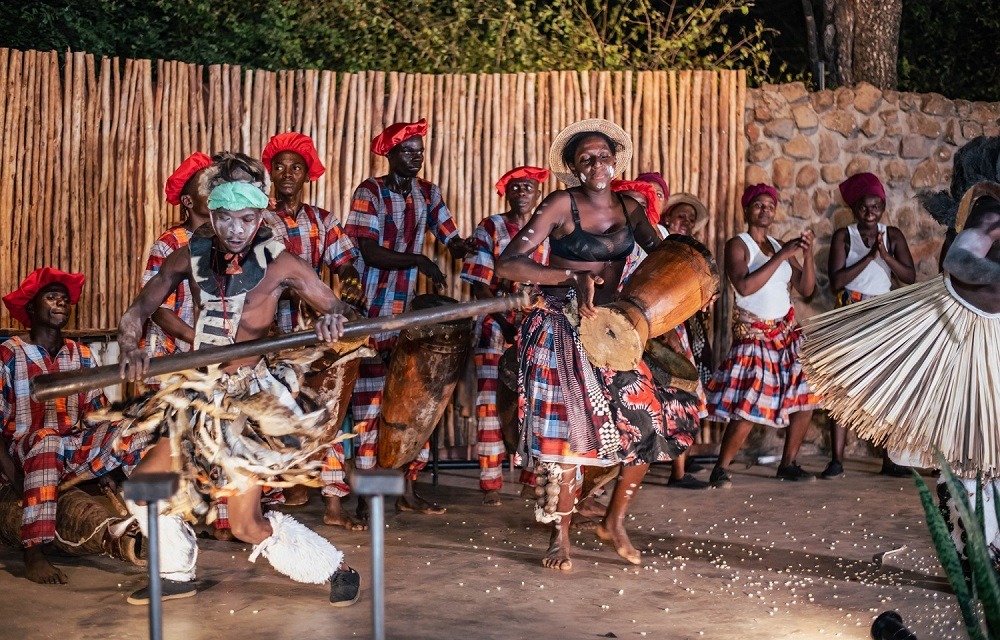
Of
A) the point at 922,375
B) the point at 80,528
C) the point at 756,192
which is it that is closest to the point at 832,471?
the point at 756,192

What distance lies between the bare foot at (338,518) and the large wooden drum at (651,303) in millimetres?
1848

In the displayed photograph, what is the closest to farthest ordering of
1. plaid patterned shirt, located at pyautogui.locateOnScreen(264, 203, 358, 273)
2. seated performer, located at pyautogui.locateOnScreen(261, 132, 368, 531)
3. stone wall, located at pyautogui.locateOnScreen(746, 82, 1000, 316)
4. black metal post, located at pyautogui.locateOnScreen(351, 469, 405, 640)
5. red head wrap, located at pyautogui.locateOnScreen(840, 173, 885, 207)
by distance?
black metal post, located at pyautogui.locateOnScreen(351, 469, 405, 640), seated performer, located at pyautogui.locateOnScreen(261, 132, 368, 531), plaid patterned shirt, located at pyautogui.locateOnScreen(264, 203, 358, 273), red head wrap, located at pyautogui.locateOnScreen(840, 173, 885, 207), stone wall, located at pyautogui.locateOnScreen(746, 82, 1000, 316)

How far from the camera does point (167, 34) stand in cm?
1115

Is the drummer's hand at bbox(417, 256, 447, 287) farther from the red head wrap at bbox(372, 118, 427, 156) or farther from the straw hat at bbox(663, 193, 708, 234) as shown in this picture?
the straw hat at bbox(663, 193, 708, 234)

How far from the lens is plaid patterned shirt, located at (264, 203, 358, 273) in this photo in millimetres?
6848

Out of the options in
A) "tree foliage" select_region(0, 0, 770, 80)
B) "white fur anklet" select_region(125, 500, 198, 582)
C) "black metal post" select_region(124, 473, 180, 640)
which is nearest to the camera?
"black metal post" select_region(124, 473, 180, 640)

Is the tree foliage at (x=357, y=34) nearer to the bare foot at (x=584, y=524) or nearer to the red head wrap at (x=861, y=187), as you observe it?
the red head wrap at (x=861, y=187)

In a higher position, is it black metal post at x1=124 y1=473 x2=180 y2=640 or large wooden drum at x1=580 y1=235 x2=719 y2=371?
large wooden drum at x1=580 y1=235 x2=719 y2=371

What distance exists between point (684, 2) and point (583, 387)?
9248mm

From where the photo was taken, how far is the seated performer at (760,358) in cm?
780

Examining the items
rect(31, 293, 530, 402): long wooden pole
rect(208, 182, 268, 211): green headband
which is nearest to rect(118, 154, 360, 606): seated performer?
rect(208, 182, 268, 211): green headband

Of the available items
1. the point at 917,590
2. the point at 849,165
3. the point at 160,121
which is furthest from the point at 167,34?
the point at 917,590

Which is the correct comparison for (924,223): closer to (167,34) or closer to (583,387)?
(583,387)

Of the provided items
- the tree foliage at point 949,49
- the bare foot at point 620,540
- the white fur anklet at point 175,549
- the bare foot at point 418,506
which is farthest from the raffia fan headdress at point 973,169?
the tree foliage at point 949,49
